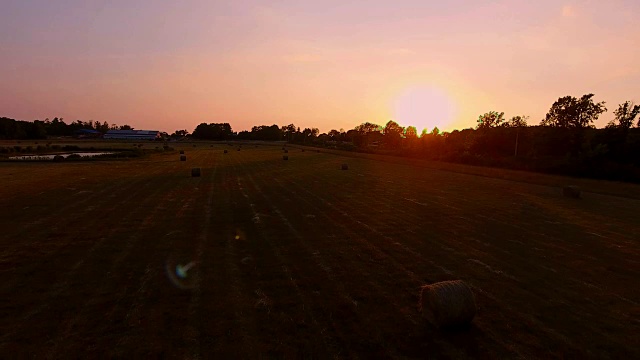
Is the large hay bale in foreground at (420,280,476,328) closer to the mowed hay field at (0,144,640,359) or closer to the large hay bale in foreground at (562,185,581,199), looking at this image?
the mowed hay field at (0,144,640,359)

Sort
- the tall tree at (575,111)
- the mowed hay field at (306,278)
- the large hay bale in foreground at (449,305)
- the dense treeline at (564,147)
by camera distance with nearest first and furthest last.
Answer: the mowed hay field at (306,278) → the large hay bale in foreground at (449,305) → the dense treeline at (564,147) → the tall tree at (575,111)

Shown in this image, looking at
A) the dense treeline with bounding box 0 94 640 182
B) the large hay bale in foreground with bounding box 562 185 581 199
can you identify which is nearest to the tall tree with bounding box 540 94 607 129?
the dense treeline with bounding box 0 94 640 182

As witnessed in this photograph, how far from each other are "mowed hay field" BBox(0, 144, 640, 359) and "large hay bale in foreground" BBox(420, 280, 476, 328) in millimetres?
278

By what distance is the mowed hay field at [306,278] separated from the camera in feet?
24.3

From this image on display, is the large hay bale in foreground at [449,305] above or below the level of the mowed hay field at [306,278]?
above

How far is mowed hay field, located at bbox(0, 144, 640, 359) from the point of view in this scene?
7.41 m

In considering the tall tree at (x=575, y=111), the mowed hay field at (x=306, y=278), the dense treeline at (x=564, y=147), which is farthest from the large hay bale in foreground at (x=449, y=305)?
the tall tree at (x=575, y=111)

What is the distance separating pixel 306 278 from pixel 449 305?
422cm

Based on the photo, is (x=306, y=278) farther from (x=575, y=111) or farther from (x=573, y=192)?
(x=575, y=111)

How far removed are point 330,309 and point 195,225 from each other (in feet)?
33.0

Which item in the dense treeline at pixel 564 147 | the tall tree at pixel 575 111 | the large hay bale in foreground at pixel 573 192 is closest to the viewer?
the large hay bale in foreground at pixel 573 192

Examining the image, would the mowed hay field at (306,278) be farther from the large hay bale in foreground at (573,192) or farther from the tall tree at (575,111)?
the tall tree at (575,111)

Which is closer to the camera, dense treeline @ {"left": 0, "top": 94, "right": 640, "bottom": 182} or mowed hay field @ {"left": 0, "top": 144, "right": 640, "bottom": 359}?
mowed hay field @ {"left": 0, "top": 144, "right": 640, "bottom": 359}

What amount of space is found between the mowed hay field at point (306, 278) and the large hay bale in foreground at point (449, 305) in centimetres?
28
